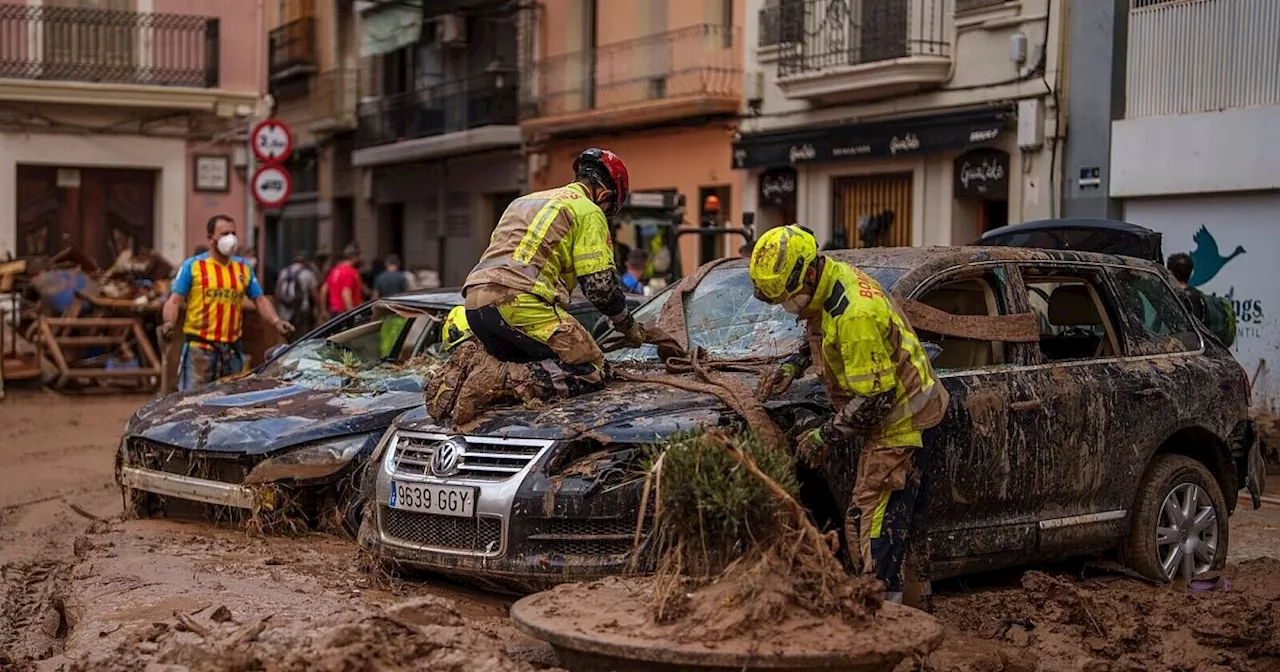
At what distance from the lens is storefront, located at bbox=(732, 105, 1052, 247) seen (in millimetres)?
18891

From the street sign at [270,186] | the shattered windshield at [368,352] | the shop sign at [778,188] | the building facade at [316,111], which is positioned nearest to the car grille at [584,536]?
the shattered windshield at [368,352]

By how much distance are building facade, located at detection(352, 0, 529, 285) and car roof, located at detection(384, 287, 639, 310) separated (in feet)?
64.9

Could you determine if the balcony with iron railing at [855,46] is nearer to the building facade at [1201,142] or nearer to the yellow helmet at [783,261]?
the building facade at [1201,142]

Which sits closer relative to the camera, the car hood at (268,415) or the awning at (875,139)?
the car hood at (268,415)

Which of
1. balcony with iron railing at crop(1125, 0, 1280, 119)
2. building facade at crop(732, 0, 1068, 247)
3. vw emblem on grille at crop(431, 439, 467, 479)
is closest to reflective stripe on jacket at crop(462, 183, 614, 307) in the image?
vw emblem on grille at crop(431, 439, 467, 479)

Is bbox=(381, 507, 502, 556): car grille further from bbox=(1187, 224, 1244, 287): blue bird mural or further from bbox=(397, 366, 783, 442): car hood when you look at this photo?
bbox=(1187, 224, 1244, 287): blue bird mural

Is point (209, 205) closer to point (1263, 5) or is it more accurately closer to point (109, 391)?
point (109, 391)

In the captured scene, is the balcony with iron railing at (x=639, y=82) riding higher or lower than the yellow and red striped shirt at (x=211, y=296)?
higher

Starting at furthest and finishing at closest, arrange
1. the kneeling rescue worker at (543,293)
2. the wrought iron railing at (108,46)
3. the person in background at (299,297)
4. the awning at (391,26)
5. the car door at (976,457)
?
the awning at (391,26) → the wrought iron railing at (108,46) → the person in background at (299,297) → the kneeling rescue worker at (543,293) → the car door at (976,457)

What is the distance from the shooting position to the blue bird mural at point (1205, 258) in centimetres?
1602

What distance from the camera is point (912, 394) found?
6312mm

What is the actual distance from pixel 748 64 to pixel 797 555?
Result: 62.1 ft

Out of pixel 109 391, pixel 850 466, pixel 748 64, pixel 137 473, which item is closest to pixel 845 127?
pixel 748 64

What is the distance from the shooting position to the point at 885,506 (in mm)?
6340
